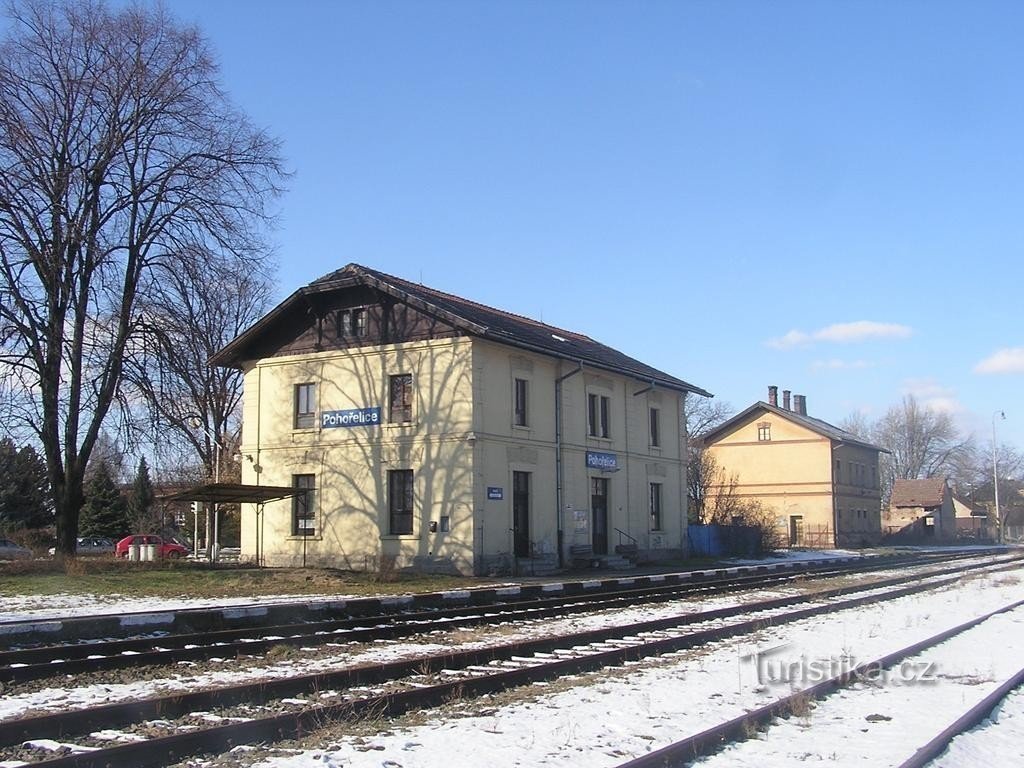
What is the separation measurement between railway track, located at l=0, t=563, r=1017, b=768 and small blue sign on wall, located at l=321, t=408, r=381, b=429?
1671 centimetres

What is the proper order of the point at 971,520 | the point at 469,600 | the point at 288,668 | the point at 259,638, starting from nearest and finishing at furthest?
the point at 288,668
the point at 259,638
the point at 469,600
the point at 971,520

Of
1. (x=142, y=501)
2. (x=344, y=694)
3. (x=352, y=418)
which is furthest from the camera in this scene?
(x=142, y=501)

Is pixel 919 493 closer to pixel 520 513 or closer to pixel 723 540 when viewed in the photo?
pixel 723 540

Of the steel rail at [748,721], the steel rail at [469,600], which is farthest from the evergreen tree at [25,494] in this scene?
the steel rail at [748,721]

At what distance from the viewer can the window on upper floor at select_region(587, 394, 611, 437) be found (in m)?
33.0

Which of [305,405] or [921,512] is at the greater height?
[305,405]

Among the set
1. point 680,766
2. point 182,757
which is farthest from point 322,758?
point 680,766

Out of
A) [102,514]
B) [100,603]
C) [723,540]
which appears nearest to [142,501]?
[102,514]

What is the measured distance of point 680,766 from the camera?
6496 mm

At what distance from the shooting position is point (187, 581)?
2373 cm

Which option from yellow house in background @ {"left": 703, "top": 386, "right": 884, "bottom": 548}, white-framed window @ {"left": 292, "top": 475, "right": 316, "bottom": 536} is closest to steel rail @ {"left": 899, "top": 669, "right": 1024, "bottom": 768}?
white-framed window @ {"left": 292, "top": 475, "right": 316, "bottom": 536}

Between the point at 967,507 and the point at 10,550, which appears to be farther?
the point at 967,507

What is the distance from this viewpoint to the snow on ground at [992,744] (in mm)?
6824

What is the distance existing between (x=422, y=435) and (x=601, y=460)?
715 cm
